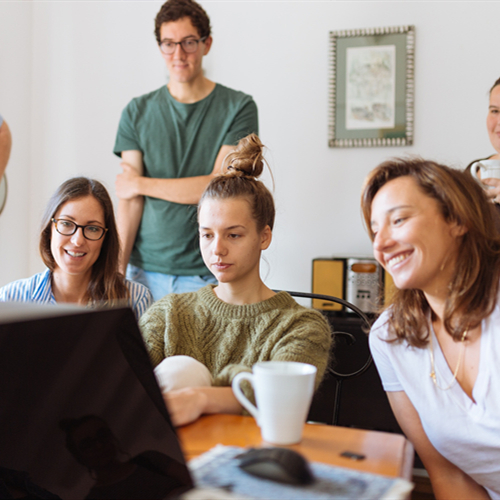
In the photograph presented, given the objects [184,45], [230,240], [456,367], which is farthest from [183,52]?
[456,367]

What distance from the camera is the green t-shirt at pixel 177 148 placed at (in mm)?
2148

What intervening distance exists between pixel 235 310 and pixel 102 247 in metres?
0.65

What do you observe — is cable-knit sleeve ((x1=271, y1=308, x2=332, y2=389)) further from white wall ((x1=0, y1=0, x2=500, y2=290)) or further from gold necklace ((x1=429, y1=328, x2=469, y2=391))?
white wall ((x1=0, y1=0, x2=500, y2=290))

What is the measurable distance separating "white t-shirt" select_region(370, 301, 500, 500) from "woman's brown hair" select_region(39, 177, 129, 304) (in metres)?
0.91

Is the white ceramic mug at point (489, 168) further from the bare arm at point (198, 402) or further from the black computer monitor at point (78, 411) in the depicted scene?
the black computer monitor at point (78, 411)

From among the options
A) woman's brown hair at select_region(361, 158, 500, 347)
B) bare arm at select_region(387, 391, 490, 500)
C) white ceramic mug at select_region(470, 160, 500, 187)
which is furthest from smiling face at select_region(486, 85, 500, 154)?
bare arm at select_region(387, 391, 490, 500)

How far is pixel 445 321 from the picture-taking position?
1.05m

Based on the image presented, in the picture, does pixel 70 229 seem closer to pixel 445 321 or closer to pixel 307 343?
pixel 307 343

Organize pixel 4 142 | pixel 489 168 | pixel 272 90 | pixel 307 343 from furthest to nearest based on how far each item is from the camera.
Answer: pixel 272 90
pixel 4 142
pixel 489 168
pixel 307 343

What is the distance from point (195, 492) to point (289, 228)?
93.3 inches

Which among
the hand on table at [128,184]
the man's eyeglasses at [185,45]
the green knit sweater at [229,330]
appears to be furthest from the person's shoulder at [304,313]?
the man's eyeglasses at [185,45]

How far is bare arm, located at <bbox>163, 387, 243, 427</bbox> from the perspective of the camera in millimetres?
780

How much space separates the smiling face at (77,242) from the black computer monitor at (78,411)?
111 centimetres

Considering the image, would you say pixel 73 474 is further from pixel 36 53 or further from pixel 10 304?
pixel 36 53
